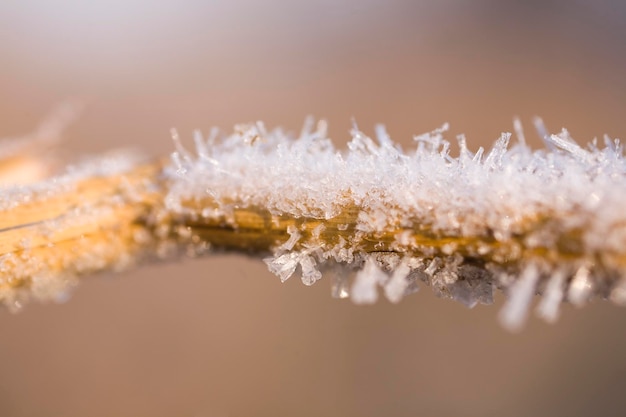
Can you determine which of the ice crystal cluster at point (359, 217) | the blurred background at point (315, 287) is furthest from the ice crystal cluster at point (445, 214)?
the blurred background at point (315, 287)

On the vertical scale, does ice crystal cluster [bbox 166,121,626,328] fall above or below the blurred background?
below

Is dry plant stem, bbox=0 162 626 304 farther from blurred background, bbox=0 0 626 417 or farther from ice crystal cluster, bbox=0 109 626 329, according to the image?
blurred background, bbox=0 0 626 417

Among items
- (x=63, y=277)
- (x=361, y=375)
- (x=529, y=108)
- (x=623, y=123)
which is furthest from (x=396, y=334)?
(x=63, y=277)

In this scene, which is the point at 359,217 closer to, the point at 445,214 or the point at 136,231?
the point at 445,214

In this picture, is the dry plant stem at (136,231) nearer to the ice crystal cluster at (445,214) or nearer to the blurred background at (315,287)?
the ice crystal cluster at (445,214)

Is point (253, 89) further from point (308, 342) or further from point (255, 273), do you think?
point (308, 342)

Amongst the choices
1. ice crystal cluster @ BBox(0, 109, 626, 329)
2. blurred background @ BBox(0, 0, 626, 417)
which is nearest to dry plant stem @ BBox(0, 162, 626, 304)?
ice crystal cluster @ BBox(0, 109, 626, 329)
